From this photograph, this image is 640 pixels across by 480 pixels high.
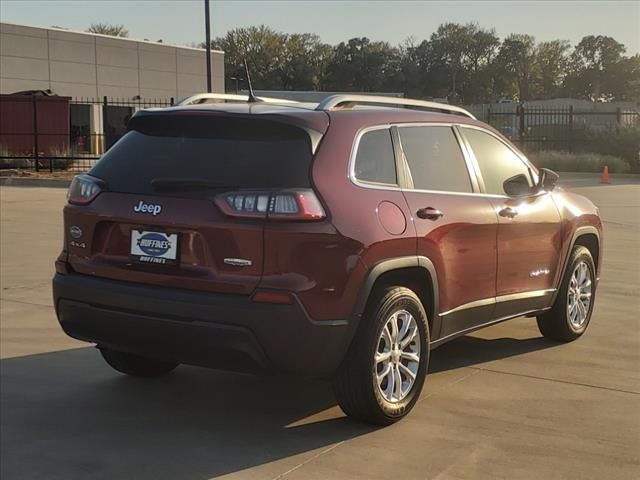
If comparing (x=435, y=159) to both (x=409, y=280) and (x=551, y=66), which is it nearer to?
(x=409, y=280)

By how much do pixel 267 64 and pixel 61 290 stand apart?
10044 cm

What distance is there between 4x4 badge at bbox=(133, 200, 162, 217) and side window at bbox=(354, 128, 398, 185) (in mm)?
1077

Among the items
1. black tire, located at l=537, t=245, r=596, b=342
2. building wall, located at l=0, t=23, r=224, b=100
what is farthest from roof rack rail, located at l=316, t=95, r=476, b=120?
building wall, located at l=0, t=23, r=224, b=100

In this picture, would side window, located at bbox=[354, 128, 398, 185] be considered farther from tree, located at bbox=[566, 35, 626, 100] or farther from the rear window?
tree, located at bbox=[566, 35, 626, 100]

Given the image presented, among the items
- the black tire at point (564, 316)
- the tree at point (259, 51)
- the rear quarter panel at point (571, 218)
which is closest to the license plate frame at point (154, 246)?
the rear quarter panel at point (571, 218)

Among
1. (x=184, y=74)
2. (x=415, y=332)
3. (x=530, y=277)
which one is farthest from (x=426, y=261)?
(x=184, y=74)

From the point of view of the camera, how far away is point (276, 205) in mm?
3904

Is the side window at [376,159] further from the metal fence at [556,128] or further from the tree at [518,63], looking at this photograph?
the tree at [518,63]

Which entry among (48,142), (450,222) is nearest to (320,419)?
(450,222)

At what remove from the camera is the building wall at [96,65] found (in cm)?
4300

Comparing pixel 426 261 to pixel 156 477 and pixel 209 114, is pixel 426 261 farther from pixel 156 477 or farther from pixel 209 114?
pixel 156 477

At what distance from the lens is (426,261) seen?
4523 millimetres

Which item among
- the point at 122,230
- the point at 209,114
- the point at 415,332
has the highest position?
the point at 209,114

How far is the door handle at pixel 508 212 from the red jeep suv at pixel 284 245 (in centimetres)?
23
